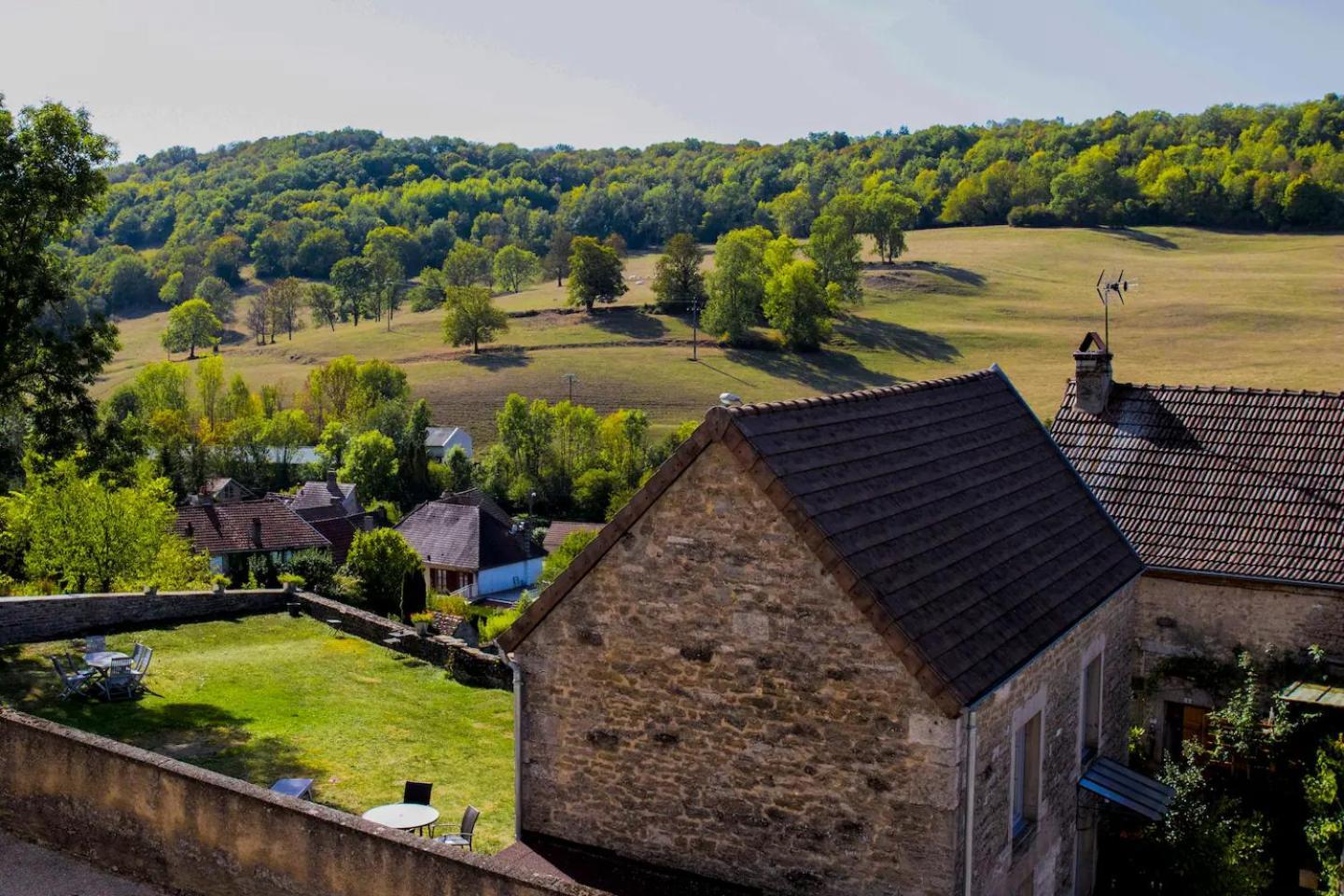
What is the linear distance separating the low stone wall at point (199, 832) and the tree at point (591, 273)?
353 feet

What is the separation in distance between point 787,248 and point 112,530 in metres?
95.1

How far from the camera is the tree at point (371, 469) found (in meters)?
78.8

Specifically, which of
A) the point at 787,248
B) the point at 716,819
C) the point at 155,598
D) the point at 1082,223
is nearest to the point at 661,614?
the point at 716,819

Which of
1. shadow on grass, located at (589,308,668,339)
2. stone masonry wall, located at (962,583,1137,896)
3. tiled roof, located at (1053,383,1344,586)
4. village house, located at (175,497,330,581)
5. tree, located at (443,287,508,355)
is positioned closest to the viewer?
stone masonry wall, located at (962,583,1137,896)

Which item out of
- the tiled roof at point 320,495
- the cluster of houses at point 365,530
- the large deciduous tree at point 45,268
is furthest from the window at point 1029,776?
the tiled roof at point 320,495

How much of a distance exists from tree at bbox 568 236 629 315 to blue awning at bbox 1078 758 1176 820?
10684 cm

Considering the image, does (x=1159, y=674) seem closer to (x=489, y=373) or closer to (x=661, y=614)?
(x=661, y=614)

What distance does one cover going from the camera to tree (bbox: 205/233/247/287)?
167 metres

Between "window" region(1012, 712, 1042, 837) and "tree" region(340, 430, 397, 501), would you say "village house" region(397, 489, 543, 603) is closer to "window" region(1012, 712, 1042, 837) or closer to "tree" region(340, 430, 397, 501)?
"tree" region(340, 430, 397, 501)

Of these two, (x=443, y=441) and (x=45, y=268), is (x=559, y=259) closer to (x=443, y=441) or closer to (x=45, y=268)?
(x=443, y=441)

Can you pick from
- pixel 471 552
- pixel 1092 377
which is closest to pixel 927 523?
pixel 1092 377

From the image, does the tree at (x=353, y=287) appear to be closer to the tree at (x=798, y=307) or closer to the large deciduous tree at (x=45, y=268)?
the tree at (x=798, y=307)

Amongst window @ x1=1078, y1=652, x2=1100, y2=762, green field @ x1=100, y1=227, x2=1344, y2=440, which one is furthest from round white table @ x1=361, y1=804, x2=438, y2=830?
green field @ x1=100, y1=227, x2=1344, y2=440

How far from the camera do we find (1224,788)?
16.8 metres
